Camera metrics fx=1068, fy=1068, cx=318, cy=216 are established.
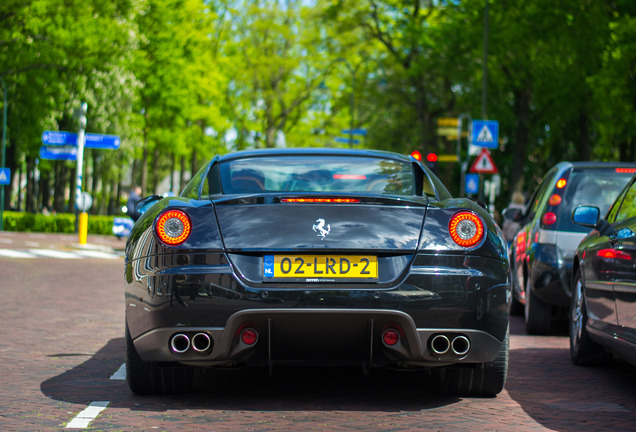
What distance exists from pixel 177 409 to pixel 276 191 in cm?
132

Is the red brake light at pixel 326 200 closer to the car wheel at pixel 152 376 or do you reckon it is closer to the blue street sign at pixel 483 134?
the car wheel at pixel 152 376

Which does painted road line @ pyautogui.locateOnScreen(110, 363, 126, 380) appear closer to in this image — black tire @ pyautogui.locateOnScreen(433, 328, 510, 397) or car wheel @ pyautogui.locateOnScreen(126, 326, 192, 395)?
car wheel @ pyautogui.locateOnScreen(126, 326, 192, 395)

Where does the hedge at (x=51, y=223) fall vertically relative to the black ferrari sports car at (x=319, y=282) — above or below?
below

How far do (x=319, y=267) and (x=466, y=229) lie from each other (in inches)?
32.4

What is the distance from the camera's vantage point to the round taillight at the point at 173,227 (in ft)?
18.0

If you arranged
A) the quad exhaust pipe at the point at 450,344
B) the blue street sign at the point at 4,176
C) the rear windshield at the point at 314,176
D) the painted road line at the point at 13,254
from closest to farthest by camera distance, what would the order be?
the quad exhaust pipe at the point at 450,344 → the rear windshield at the point at 314,176 → the painted road line at the point at 13,254 → the blue street sign at the point at 4,176

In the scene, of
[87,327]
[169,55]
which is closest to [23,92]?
[169,55]

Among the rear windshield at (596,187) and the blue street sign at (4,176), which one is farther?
the blue street sign at (4,176)

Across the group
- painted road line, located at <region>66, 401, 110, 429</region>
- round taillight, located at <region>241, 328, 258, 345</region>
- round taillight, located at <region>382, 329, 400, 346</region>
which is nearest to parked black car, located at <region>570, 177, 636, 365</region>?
round taillight, located at <region>382, 329, 400, 346</region>

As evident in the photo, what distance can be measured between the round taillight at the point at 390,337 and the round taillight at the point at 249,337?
2.15ft

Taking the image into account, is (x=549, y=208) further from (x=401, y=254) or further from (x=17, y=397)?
(x=17, y=397)

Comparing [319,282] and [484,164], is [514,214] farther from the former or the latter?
[484,164]

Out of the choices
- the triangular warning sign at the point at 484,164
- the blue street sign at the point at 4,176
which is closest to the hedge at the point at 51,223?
the blue street sign at the point at 4,176

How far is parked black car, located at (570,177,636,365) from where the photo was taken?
6.34 metres
